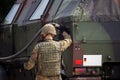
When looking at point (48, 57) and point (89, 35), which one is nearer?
point (48, 57)

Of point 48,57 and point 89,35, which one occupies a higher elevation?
point 89,35

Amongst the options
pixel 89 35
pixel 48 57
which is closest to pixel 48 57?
pixel 48 57

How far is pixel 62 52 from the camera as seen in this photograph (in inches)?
351

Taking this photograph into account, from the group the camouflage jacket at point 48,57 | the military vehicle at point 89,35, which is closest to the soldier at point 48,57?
the camouflage jacket at point 48,57

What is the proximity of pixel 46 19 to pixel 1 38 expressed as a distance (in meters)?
3.58

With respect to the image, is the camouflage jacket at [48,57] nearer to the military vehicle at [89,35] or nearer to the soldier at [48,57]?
the soldier at [48,57]

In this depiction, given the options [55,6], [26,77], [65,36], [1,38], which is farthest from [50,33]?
[1,38]

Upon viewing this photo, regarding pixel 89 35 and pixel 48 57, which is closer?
pixel 48 57

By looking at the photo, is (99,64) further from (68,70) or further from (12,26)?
(12,26)

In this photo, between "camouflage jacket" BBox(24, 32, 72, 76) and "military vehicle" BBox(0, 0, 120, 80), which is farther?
"military vehicle" BBox(0, 0, 120, 80)

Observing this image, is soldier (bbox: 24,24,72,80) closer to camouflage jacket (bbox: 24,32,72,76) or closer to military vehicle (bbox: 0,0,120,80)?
camouflage jacket (bbox: 24,32,72,76)

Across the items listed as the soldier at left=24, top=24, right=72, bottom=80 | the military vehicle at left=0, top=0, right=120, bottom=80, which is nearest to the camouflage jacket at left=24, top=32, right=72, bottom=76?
the soldier at left=24, top=24, right=72, bottom=80

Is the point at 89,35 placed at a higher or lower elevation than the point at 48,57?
higher

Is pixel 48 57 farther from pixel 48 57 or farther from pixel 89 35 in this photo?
pixel 89 35
